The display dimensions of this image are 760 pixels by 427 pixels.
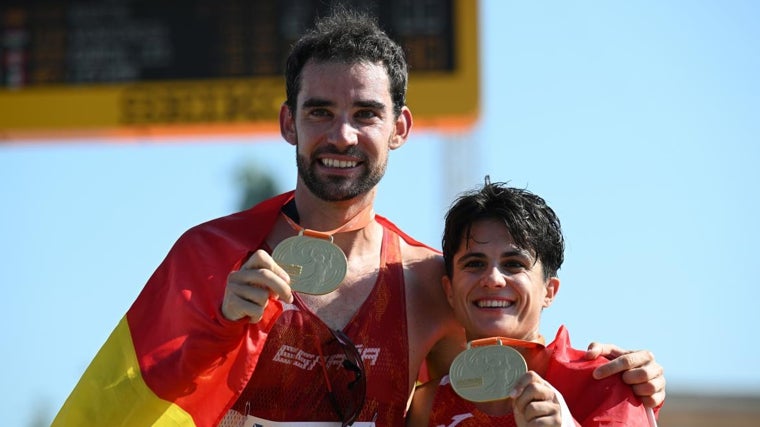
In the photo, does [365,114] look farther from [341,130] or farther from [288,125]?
[288,125]

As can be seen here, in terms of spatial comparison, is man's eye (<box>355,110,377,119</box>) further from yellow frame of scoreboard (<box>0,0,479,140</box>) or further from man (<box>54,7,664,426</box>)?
yellow frame of scoreboard (<box>0,0,479,140</box>)

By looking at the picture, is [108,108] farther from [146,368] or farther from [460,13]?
[146,368]

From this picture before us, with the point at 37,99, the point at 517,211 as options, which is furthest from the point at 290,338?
the point at 37,99

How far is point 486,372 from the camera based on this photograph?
3746 mm

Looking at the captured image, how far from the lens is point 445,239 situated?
424 centimetres

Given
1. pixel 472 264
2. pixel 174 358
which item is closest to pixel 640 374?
pixel 472 264

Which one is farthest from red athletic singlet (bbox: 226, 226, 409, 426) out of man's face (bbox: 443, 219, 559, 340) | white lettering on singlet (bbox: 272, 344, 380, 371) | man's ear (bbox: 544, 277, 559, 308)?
man's ear (bbox: 544, 277, 559, 308)

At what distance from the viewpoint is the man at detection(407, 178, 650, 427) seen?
377cm

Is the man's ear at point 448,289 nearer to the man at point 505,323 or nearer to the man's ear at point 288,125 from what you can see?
the man at point 505,323

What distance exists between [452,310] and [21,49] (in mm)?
8034

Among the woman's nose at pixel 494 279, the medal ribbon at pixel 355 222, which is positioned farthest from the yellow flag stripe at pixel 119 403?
the woman's nose at pixel 494 279

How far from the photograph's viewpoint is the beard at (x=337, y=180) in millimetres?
4066

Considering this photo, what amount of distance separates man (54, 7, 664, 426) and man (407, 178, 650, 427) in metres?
0.11

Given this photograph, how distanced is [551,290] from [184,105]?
7.35m
